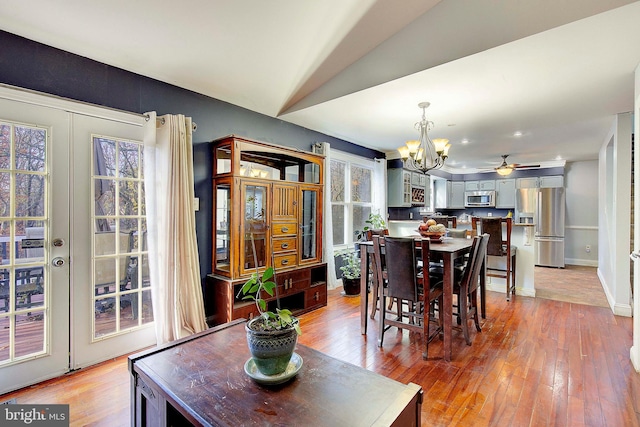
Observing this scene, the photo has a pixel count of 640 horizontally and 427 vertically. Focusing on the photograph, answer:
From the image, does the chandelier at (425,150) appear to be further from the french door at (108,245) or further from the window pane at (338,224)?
the french door at (108,245)

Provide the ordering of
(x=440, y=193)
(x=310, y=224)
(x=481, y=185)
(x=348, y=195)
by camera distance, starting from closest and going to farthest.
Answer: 1. (x=310, y=224)
2. (x=348, y=195)
3. (x=481, y=185)
4. (x=440, y=193)

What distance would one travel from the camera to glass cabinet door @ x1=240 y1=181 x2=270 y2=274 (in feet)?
10.1

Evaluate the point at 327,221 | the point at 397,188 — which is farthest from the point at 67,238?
the point at 397,188

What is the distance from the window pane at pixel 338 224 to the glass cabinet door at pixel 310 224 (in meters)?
1.06

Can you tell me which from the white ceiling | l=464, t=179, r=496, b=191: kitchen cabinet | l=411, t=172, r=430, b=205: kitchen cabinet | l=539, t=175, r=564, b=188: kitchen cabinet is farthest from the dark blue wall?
l=539, t=175, r=564, b=188: kitchen cabinet

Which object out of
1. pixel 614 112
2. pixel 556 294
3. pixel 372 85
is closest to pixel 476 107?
pixel 372 85

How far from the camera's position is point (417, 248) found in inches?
107

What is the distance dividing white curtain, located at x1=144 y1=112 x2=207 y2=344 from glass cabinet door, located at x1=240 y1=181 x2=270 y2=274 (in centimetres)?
50

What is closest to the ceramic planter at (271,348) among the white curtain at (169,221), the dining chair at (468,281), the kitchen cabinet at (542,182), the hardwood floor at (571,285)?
the white curtain at (169,221)

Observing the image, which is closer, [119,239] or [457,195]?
[119,239]

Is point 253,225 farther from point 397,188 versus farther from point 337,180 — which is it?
point 397,188

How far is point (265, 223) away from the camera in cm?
328

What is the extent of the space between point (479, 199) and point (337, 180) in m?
4.79

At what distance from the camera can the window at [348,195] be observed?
16.4ft
